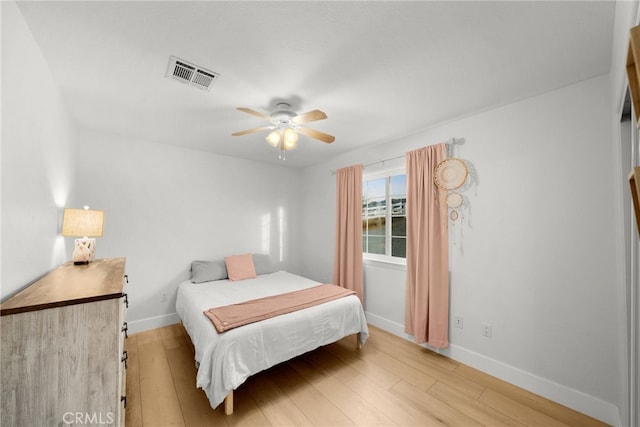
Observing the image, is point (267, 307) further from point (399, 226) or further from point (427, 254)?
point (399, 226)

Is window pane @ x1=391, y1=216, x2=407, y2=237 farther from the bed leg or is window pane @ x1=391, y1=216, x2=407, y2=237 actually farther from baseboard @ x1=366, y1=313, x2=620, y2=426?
the bed leg

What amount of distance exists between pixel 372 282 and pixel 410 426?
1.74 metres

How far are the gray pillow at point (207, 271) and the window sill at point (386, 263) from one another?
2.00 metres

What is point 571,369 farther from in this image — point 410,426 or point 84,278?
point 84,278

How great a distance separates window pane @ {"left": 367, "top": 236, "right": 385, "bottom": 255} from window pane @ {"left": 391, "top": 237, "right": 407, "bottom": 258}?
0.17 meters

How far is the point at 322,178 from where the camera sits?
13.9 feet

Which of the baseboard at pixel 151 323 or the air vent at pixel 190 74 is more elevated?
the air vent at pixel 190 74

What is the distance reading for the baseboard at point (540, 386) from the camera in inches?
68.2

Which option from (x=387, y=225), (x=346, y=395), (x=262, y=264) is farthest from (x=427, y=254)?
(x=262, y=264)

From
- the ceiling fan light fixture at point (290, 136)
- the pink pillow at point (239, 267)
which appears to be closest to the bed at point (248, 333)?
the pink pillow at point (239, 267)

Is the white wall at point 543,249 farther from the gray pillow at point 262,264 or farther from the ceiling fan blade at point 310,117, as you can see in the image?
the gray pillow at point 262,264

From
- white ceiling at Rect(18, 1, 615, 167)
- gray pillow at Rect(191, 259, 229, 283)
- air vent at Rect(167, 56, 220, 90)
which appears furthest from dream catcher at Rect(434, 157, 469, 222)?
gray pillow at Rect(191, 259, 229, 283)

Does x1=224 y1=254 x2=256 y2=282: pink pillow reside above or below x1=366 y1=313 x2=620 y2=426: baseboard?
above

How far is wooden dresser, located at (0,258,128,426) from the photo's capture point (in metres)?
1.01
